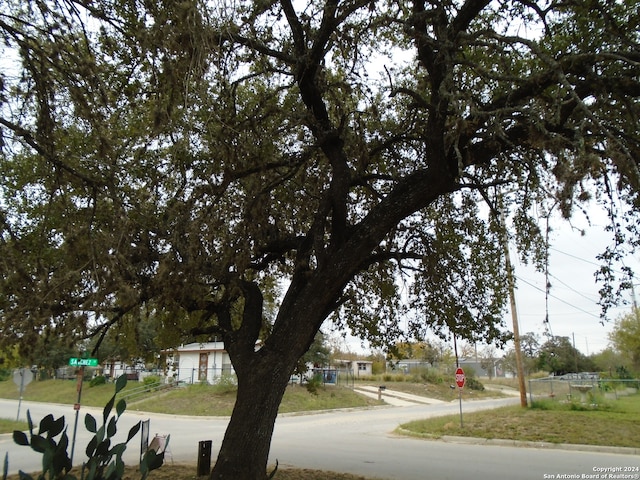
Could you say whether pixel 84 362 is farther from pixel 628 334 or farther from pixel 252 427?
pixel 628 334

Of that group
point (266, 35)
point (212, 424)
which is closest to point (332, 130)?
point (266, 35)

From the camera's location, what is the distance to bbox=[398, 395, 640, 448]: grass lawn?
14977mm

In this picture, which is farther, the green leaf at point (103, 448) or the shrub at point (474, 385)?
the shrub at point (474, 385)

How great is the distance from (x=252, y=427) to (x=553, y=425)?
44.2 feet

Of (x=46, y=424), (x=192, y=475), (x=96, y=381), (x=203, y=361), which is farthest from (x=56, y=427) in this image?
(x=96, y=381)

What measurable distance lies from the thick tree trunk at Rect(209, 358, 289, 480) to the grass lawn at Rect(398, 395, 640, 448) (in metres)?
11.5

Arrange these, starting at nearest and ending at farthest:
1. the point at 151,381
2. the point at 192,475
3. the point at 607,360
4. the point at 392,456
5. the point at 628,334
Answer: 1. the point at 192,475
2. the point at 392,456
3. the point at 151,381
4. the point at 628,334
5. the point at 607,360

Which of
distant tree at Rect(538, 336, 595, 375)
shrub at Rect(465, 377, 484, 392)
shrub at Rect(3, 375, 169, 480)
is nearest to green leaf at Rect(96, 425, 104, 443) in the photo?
shrub at Rect(3, 375, 169, 480)

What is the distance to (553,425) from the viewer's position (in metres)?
16.7

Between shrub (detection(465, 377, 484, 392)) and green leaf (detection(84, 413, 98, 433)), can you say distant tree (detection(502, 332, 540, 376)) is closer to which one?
shrub (detection(465, 377, 484, 392))

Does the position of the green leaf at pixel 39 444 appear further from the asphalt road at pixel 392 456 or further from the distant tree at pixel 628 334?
the distant tree at pixel 628 334

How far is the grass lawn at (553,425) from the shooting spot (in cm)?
1498

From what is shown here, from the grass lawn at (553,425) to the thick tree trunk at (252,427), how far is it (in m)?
11.5

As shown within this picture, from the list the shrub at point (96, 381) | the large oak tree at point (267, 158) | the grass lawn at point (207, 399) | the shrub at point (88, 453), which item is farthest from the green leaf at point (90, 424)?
the shrub at point (96, 381)
